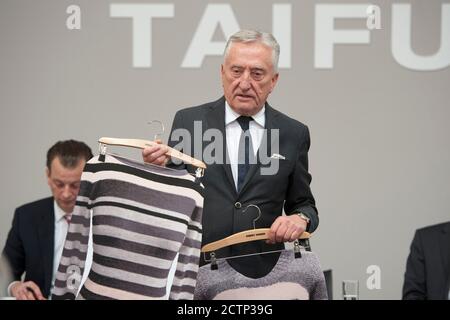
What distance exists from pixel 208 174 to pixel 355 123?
183 centimetres

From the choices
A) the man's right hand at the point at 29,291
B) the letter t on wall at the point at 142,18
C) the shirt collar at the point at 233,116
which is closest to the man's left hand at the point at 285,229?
the shirt collar at the point at 233,116

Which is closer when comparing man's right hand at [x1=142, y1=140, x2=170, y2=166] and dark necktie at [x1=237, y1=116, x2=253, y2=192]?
man's right hand at [x1=142, y1=140, x2=170, y2=166]

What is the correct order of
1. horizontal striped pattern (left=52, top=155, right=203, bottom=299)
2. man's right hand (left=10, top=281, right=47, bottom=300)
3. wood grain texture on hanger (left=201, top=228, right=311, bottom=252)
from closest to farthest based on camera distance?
horizontal striped pattern (left=52, top=155, right=203, bottom=299) → wood grain texture on hanger (left=201, top=228, right=311, bottom=252) → man's right hand (left=10, top=281, right=47, bottom=300)

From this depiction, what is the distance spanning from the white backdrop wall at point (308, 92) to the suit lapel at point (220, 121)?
4.91 ft

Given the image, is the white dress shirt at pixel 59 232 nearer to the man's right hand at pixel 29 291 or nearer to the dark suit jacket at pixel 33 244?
the dark suit jacket at pixel 33 244

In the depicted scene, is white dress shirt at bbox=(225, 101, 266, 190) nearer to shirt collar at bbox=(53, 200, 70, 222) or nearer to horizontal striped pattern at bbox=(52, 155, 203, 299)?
horizontal striped pattern at bbox=(52, 155, 203, 299)

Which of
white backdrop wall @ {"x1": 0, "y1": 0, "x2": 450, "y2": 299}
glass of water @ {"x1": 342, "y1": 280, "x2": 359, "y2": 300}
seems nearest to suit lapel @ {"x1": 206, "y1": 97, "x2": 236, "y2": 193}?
glass of water @ {"x1": 342, "y1": 280, "x2": 359, "y2": 300}

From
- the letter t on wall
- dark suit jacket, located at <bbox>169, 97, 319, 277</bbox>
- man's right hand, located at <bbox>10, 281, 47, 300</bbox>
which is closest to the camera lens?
dark suit jacket, located at <bbox>169, 97, 319, 277</bbox>

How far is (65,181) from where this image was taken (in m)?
4.36

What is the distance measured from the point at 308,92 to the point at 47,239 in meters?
1.67

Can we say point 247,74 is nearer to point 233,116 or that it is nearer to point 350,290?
point 233,116

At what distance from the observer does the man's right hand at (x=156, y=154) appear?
3.33 metres

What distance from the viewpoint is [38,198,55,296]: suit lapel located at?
4324 millimetres

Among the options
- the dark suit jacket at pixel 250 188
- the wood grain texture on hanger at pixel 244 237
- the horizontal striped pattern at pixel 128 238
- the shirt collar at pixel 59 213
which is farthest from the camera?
the shirt collar at pixel 59 213
